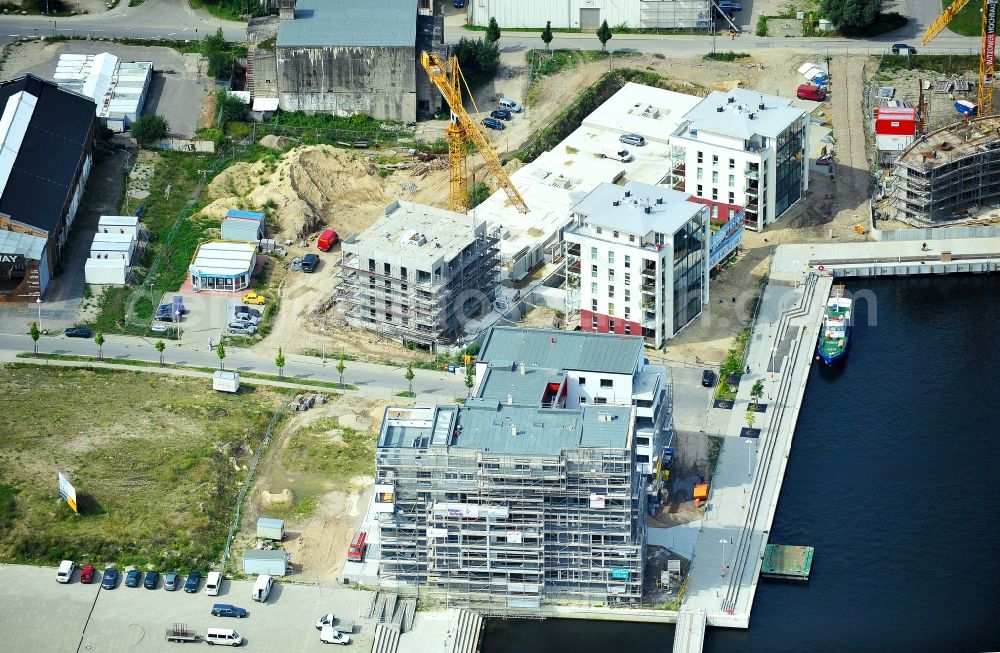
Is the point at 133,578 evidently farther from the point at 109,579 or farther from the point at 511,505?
the point at 511,505

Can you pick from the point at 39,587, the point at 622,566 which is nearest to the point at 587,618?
the point at 622,566

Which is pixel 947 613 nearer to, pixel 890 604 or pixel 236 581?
pixel 890 604

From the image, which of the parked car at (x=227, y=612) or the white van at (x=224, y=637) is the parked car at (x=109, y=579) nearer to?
the parked car at (x=227, y=612)

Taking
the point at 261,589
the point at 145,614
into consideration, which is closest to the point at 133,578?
the point at 145,614

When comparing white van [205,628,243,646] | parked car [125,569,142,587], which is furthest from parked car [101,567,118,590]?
white van [205,628,243,646]

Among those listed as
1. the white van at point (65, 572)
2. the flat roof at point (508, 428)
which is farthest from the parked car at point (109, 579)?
the flat roof at point (508, 428)

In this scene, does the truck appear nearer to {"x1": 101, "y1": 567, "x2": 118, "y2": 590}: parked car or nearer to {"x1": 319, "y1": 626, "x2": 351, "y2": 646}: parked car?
{"x1": 101, "y1": 567, "x2": 118, "y2": 590}: parked car
